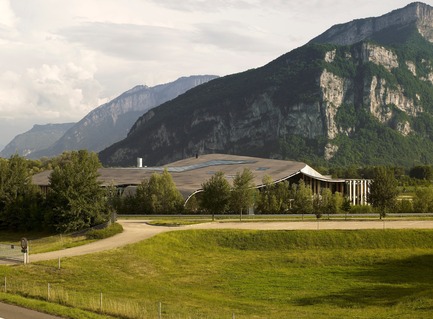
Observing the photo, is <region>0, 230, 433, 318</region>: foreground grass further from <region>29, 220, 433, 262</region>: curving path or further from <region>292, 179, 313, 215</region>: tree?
<region>292, 179, 313, 215</region>: tree

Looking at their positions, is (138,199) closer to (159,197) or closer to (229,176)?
(159,197)

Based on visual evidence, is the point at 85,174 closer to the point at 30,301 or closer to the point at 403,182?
the point at 30,301

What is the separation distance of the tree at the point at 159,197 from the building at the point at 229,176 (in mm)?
5352

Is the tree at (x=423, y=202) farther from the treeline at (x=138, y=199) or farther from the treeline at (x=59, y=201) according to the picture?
the treeline at (x=59, y=201)

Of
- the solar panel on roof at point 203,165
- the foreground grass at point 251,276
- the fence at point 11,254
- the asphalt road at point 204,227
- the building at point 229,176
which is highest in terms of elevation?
the solar panel on roof at point 203,165

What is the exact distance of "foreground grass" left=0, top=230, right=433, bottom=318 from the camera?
33688 mm

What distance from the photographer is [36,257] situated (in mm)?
46094

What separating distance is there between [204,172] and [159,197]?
3172 centimetres

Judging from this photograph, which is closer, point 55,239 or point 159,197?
point 55,239

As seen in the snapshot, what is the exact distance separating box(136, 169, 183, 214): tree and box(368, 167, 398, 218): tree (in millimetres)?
29524

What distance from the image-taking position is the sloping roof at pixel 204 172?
353 feet

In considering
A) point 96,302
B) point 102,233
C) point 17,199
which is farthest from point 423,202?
point 96,302

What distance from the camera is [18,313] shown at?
28.0 metres

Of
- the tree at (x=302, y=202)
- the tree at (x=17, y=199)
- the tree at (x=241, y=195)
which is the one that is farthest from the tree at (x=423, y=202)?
the tree at (x=17, y=199)
